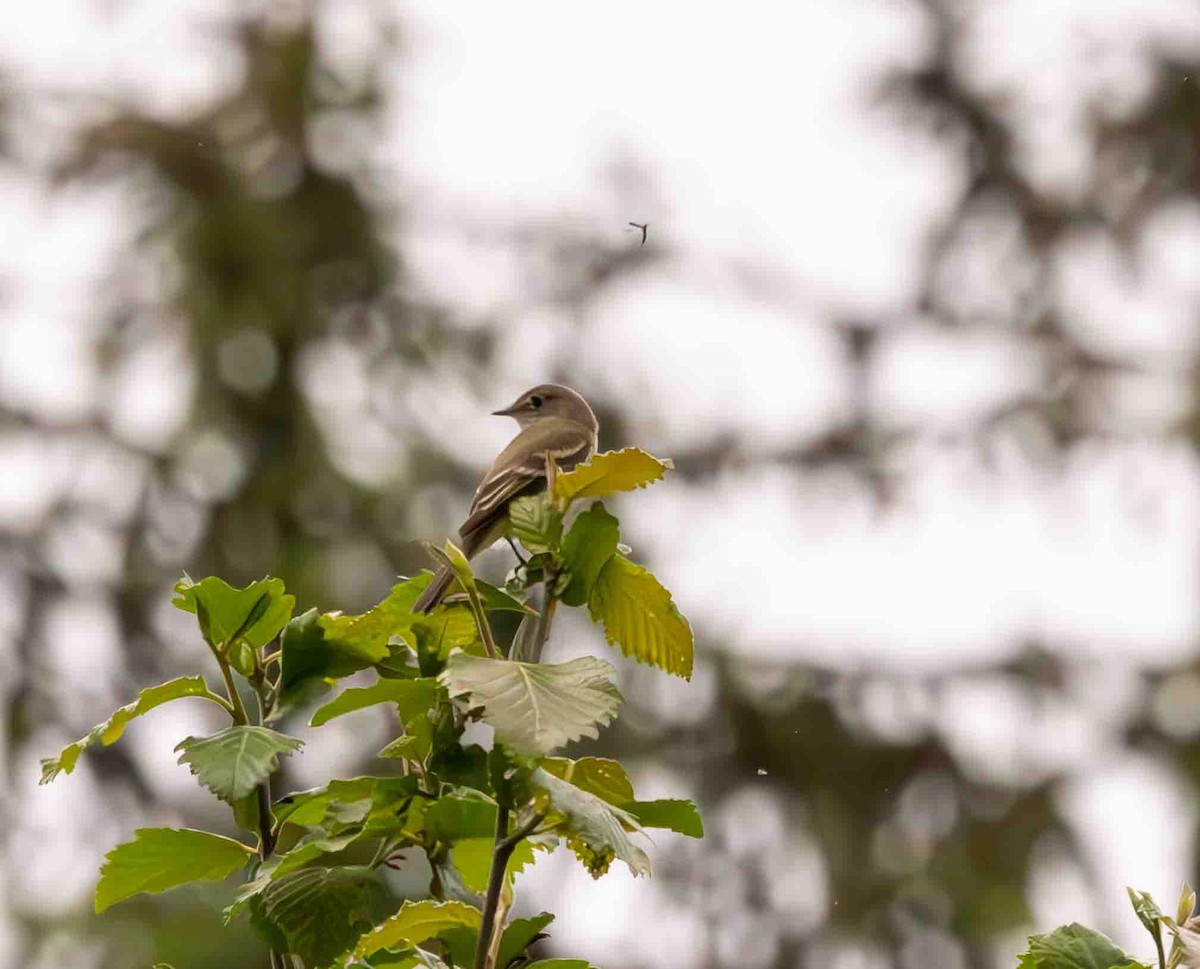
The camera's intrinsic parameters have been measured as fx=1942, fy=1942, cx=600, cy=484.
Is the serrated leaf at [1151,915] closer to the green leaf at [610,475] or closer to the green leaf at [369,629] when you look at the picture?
the green leaf at [610,475]

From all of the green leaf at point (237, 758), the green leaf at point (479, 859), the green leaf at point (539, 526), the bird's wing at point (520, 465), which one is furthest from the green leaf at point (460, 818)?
the bird's wing at point (520, 465)

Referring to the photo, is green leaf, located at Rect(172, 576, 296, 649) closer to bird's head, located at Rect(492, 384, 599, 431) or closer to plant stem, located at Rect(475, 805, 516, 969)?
plant stem, located at Rect(475, 805, 516, 969)

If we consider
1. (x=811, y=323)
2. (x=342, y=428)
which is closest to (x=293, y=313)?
(x=342, y=428)

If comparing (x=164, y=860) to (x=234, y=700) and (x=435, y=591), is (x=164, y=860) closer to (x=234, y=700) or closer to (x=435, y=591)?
(x=234, y=700)

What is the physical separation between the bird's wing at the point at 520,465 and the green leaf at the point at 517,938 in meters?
0.91

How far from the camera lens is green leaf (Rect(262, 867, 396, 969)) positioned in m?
1.58

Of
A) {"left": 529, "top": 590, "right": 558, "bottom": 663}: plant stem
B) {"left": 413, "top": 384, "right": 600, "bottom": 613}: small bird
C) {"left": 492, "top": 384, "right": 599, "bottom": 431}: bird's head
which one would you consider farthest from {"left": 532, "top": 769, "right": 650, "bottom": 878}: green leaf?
{"left": 492, "top": 384, "right": 599, "bottom": 431}: bird's head

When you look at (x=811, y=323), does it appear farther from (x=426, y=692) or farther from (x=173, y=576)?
(x=426, y=692)

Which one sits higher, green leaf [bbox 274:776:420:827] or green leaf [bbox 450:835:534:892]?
green leaf [bbox 274:776:420:827]

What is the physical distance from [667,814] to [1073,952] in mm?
356

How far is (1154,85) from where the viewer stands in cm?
1077

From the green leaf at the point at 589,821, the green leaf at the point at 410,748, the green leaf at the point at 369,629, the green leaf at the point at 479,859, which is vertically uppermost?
the green leaf at the point at 369,629

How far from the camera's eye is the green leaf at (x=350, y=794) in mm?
1570

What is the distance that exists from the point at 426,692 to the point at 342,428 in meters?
8.03
